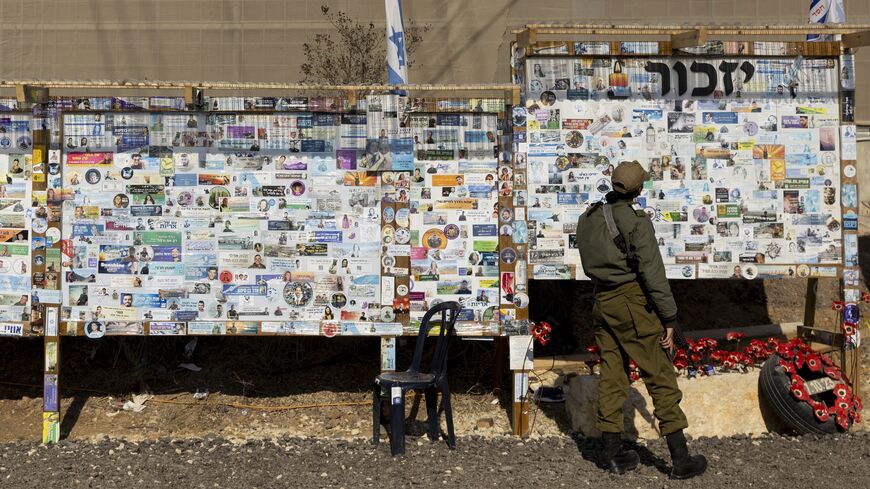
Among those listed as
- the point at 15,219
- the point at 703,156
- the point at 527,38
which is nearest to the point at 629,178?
the point at 703,156

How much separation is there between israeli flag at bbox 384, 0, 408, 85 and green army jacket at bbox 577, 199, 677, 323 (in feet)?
6.86

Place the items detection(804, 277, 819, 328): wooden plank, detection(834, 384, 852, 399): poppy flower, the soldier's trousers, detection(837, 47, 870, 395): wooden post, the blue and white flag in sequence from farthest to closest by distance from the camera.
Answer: the blue and white flag
detection(804, 277, 819, 328): wooden plank
detection(837, 47, 870, 395): wooden post
detection(834, 384, 852, 399): poppy flower
the soldier's trousers

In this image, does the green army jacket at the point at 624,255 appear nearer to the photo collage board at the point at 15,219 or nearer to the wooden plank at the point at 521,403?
the wooden plank at the point at 521,403

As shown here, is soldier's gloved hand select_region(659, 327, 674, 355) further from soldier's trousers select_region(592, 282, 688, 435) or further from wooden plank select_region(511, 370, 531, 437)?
wooden plank select_region(511, 370, 531, 437)

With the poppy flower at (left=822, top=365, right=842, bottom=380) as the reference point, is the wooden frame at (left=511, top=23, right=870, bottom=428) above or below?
above

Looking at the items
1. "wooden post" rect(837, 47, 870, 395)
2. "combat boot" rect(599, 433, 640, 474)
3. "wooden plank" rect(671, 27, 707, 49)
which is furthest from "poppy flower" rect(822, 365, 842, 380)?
"wooden plank" rect(671, 27, 707, 49)

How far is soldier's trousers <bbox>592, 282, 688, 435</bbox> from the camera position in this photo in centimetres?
490

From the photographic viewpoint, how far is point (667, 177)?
6.09 m

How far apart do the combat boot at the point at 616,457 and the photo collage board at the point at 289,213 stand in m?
1.28

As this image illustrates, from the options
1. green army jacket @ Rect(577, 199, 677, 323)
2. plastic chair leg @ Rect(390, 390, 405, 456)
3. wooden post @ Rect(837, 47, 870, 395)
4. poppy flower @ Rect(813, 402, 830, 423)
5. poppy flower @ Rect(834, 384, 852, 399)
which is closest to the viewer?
green army jacket @ Rect(577, 199, 677, 323)

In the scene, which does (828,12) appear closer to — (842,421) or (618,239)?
(842,421)

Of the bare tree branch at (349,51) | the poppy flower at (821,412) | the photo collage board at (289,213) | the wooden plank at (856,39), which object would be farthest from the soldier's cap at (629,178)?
the bare tree branch at (349,51)

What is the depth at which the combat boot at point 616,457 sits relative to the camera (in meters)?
5.04

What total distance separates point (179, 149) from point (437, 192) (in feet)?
5.93
